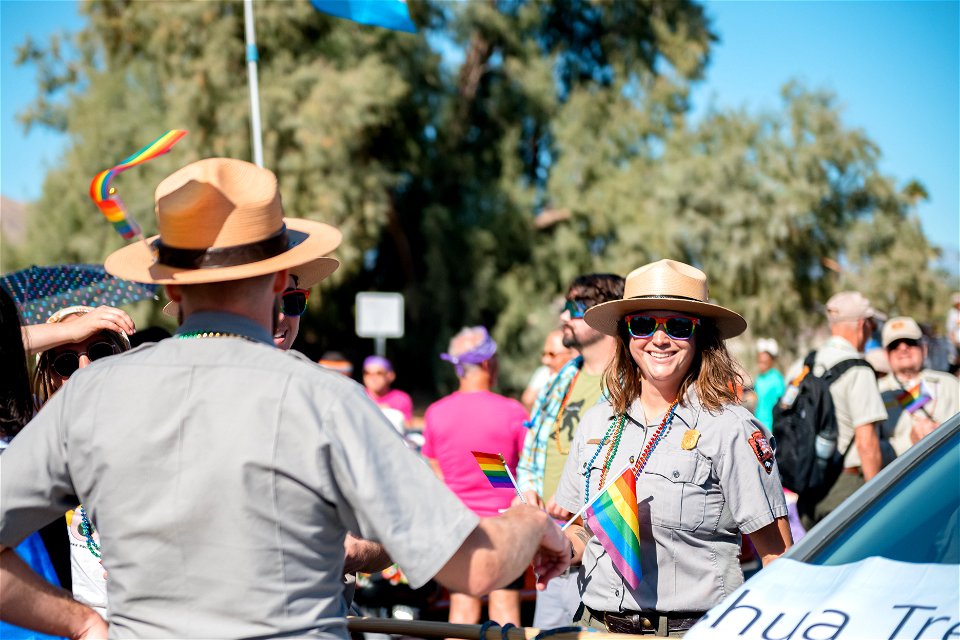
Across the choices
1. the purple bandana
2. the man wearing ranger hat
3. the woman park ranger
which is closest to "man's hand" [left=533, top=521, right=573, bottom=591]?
the man wearing ranger hat

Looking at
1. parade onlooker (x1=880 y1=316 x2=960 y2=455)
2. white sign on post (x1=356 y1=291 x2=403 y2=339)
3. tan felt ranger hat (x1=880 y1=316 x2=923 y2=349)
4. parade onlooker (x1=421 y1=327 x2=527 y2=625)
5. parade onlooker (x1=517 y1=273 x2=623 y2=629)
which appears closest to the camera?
parade onlooker (x1=517 y1=273 x2=623 y2=629)

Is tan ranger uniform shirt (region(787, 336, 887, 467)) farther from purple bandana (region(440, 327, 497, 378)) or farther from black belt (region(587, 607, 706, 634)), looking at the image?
black belt (region(587, 607, 706, 634))

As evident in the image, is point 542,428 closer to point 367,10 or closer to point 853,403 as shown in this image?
point 853,403

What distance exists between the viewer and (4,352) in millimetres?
2617

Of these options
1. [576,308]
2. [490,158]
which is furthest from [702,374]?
[490,158]

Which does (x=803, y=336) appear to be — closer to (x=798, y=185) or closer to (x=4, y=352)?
(x=798, y=185)

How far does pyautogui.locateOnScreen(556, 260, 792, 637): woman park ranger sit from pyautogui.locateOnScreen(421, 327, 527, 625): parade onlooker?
2.75 metres

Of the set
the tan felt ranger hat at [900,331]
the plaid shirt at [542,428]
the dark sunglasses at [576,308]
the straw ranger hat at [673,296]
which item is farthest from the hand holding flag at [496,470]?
the tan felt ranger hat at [900,331]

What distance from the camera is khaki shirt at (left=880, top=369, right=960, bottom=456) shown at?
22.5 feet

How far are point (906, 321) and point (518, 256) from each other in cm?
1665

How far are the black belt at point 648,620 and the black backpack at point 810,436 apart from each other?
2.78 metres

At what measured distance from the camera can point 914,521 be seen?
7.09ft

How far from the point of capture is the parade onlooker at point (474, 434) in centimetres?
603

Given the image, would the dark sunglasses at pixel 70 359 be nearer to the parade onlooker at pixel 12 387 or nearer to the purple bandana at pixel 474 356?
the parade onlooker at pixel 12 387
